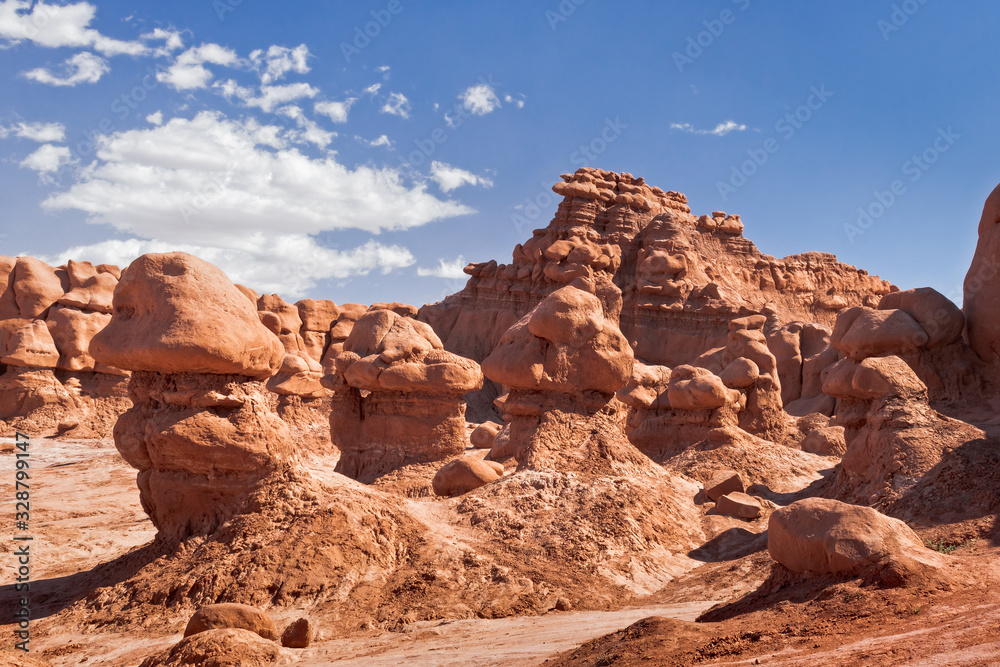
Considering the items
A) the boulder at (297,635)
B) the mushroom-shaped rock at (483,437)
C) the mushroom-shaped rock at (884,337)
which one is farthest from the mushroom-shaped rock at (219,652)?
the mushroom-shaped rock at (483,437)

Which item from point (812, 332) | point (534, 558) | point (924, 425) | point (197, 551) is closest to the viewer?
point (197, 551)

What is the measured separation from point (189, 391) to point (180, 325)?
57 cm

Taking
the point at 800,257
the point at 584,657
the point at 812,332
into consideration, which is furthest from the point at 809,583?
the point at 800,257

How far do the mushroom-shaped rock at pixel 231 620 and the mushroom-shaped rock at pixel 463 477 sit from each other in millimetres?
4299

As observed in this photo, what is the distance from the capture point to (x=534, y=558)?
7.22 meters

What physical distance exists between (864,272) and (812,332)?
1819 cm

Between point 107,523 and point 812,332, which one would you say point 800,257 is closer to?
point 812,332

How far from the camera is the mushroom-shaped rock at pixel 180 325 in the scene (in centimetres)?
632

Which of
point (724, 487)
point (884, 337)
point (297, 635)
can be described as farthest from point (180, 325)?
point (884, 337)

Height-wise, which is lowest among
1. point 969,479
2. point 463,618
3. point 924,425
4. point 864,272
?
point 463,618

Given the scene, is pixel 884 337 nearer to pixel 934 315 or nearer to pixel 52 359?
pixel 934 315

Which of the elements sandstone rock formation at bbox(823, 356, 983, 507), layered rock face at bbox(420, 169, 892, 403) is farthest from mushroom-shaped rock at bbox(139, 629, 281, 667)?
layered rock face at bbox(420, 169, 892, 403)

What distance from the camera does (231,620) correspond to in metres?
5.09

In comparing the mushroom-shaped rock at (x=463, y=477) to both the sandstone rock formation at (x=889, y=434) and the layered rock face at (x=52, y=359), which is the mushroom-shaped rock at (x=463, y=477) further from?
the layered rock face at (x=52, y=359)
